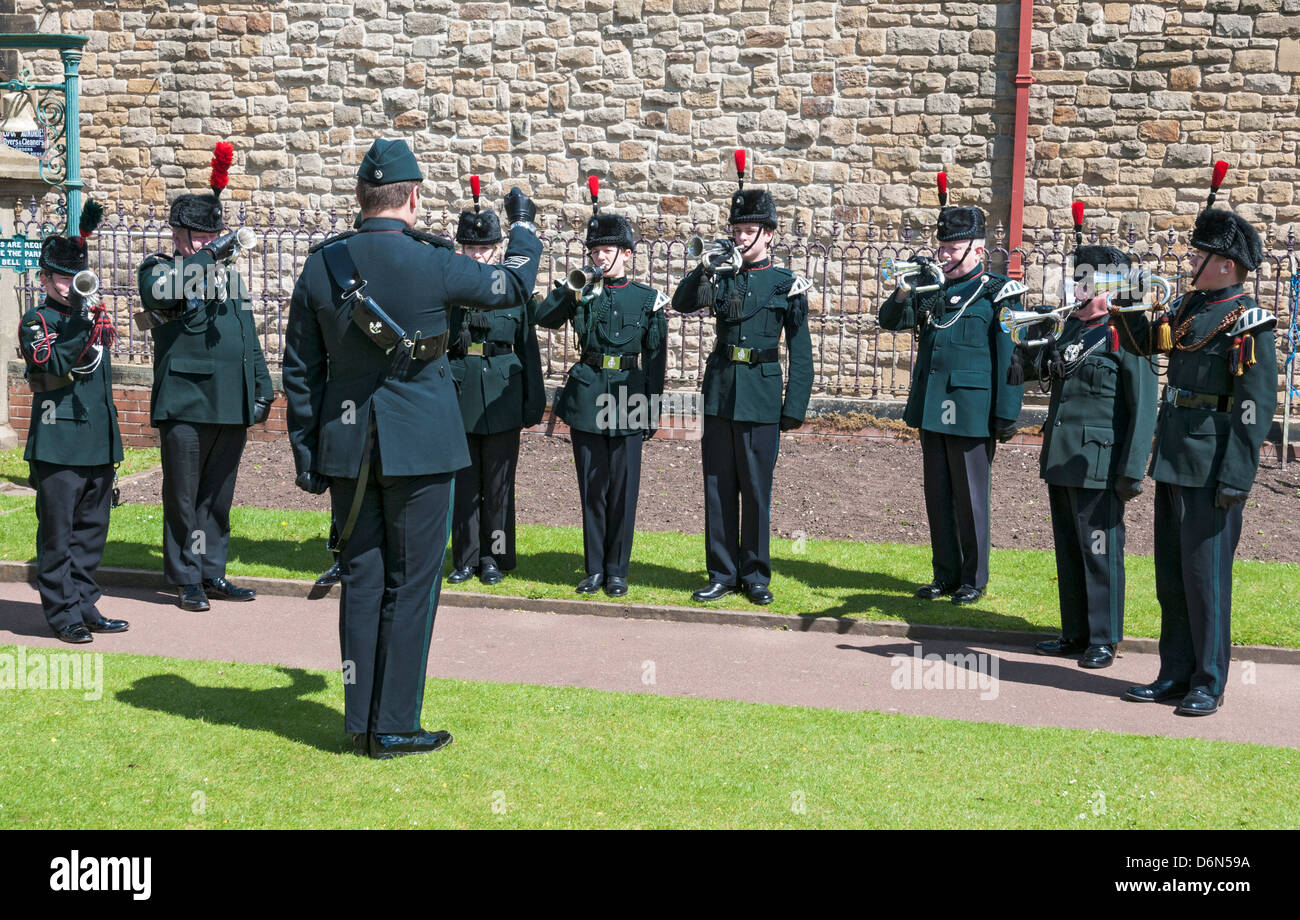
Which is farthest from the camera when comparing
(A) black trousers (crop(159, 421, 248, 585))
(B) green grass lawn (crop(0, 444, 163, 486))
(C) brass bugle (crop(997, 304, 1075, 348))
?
(B) green grass lawn (crop(0, 444, 163, 486))

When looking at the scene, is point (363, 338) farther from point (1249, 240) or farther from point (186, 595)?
point (1249, 240)

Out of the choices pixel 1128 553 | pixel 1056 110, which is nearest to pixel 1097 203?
pixel 1056 110

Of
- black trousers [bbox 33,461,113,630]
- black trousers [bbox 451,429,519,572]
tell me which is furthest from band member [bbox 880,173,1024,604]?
black trousers [bbox 33,461,113,630]

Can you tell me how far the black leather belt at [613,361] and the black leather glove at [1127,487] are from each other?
2.87 m

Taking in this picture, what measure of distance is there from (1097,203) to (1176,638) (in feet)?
30.9

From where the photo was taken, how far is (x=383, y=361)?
545 cm

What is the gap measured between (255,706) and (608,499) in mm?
2926

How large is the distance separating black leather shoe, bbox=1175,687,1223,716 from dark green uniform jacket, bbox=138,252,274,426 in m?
5.34

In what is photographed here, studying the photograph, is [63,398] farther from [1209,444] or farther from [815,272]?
[815,272]

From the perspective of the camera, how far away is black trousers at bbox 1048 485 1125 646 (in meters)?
7.29

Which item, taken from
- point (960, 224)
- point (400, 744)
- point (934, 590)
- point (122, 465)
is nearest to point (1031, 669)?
point (934, 590)

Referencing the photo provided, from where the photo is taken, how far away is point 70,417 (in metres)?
7.34

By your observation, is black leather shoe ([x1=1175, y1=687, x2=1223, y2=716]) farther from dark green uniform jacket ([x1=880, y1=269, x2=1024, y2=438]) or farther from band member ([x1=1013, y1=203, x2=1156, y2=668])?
dark green uniform jacket ([x1=880, y1=269, x2=1024, y2=438])
